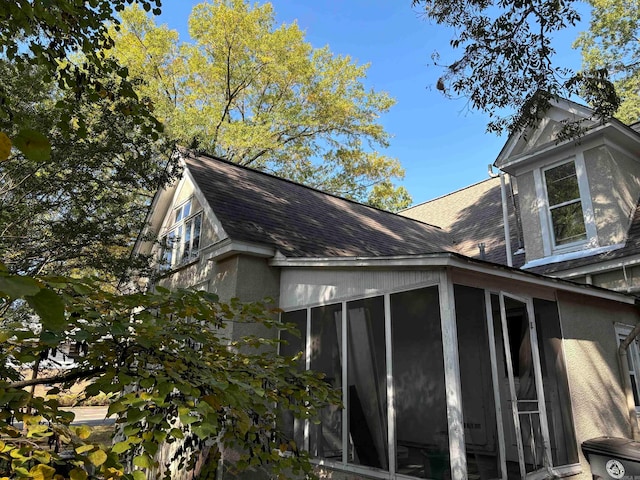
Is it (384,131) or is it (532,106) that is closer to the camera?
(532,106)

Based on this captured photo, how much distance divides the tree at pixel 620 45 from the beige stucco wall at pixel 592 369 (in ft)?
44.8

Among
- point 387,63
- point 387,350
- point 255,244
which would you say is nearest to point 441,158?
point 387,63

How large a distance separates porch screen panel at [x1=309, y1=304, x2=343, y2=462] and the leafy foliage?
3079 mm

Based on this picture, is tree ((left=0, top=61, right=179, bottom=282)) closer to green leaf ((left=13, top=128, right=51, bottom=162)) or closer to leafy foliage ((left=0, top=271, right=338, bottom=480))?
leafy foliage ((left=0, top=271, right=338, bottom=480))

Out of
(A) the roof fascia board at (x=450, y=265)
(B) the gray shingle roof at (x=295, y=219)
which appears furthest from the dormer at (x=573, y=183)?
(B) the gray shingle roof at (x=295, y=219)

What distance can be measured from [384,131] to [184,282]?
55.0ft

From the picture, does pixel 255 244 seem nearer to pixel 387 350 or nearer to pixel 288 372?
pixel 387 350

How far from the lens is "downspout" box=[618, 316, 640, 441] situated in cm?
719

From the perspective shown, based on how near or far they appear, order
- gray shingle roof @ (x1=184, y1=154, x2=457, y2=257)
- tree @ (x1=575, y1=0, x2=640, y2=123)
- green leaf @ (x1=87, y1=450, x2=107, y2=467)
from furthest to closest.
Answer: tree @ (x1=575, y1=0, x2=640, y2=123), gray shingle roof @ (x1=184, y1=154, x2=457, y2=257), green leaf @ (x1=87, y1=450, x2=107, y2=467)

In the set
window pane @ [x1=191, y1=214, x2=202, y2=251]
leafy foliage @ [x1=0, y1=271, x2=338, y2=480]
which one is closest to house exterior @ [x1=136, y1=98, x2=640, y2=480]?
window pane @ [x1=191, y1=214, x2=202, y2=251]

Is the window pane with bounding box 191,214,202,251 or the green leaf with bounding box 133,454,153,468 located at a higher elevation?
the window pane with bounding box 191,214,202,251

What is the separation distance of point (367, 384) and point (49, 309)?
17.8ft

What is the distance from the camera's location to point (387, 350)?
5793 mm

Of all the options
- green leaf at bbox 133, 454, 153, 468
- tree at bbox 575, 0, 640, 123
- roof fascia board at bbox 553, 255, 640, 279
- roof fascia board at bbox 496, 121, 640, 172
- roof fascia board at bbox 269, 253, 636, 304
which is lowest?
green leaf at bbox 133, 454, 153, 468
